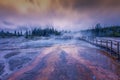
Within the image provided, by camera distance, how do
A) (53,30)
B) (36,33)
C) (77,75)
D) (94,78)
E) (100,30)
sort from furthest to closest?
1. (53,30)
2. (36,33)
3. (100,30)
4. (77,75)
5. (94,78)

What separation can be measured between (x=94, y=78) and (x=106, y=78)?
63 centimetres

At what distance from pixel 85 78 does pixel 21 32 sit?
164m

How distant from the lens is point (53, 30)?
154 metres

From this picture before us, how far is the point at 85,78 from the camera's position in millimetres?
6535

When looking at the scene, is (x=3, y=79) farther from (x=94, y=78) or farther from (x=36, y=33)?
(x=36, y=33)

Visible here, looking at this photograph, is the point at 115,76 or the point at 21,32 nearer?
the point at 115,76

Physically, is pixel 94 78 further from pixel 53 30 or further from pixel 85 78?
pixel 53 30

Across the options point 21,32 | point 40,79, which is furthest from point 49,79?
point 21,32

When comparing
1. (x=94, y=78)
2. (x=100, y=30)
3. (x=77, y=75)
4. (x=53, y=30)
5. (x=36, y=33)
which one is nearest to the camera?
(x=94, y=78)

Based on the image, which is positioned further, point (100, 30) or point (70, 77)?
point (100, 30)

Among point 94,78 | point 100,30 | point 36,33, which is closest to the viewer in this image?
point 94,78

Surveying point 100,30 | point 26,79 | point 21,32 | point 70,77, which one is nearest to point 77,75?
point 70,77

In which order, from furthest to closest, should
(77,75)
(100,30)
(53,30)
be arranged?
(53,30)
(100,30)
(77,75)

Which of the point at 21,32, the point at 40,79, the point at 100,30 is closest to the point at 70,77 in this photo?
the point at 40,79
